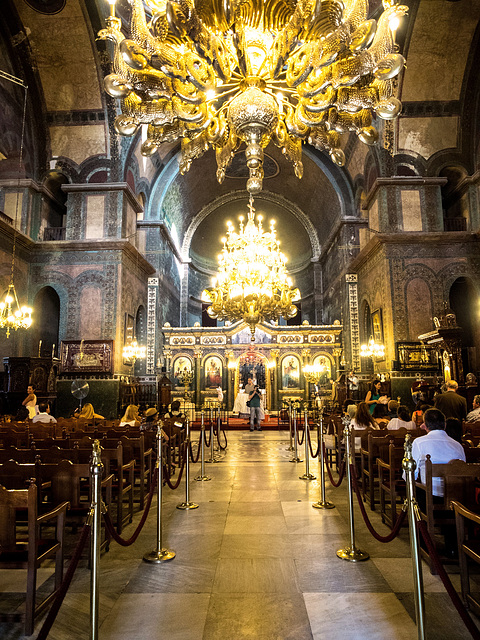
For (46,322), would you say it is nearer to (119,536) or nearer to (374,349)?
(374,349)

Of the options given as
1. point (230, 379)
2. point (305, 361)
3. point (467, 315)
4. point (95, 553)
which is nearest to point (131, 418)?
point (95, 553)

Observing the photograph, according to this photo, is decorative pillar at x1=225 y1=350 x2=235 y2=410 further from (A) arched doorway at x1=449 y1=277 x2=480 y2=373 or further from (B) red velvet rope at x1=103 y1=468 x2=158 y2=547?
(B) red velvet rope at x1=103 y1=468 x2=158 y2=547

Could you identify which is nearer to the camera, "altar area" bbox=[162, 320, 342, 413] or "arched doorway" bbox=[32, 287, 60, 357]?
"arched doorway" bbox=[32, 287, 60, 357]

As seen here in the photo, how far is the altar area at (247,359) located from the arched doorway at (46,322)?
6830mm

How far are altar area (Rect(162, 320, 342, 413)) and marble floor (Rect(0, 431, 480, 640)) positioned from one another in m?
18.3

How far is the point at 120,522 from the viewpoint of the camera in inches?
182

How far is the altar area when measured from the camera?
23625mm

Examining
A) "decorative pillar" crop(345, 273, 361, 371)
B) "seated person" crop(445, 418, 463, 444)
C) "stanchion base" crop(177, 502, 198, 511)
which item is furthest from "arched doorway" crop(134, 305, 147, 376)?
"seated person" crop(445, 418, 463, 444)

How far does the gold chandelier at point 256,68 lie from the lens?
198 inches

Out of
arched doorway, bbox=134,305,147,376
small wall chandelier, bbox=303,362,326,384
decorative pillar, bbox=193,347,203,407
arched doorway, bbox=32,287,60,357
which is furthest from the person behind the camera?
decorative pillar, bbox=193,347,203,407

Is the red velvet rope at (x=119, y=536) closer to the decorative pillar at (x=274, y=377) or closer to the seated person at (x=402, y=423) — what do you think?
the seated person at (x=402, y=423)

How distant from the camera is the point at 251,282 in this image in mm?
13047

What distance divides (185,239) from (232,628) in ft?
89.2

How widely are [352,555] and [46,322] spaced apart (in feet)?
52.4
